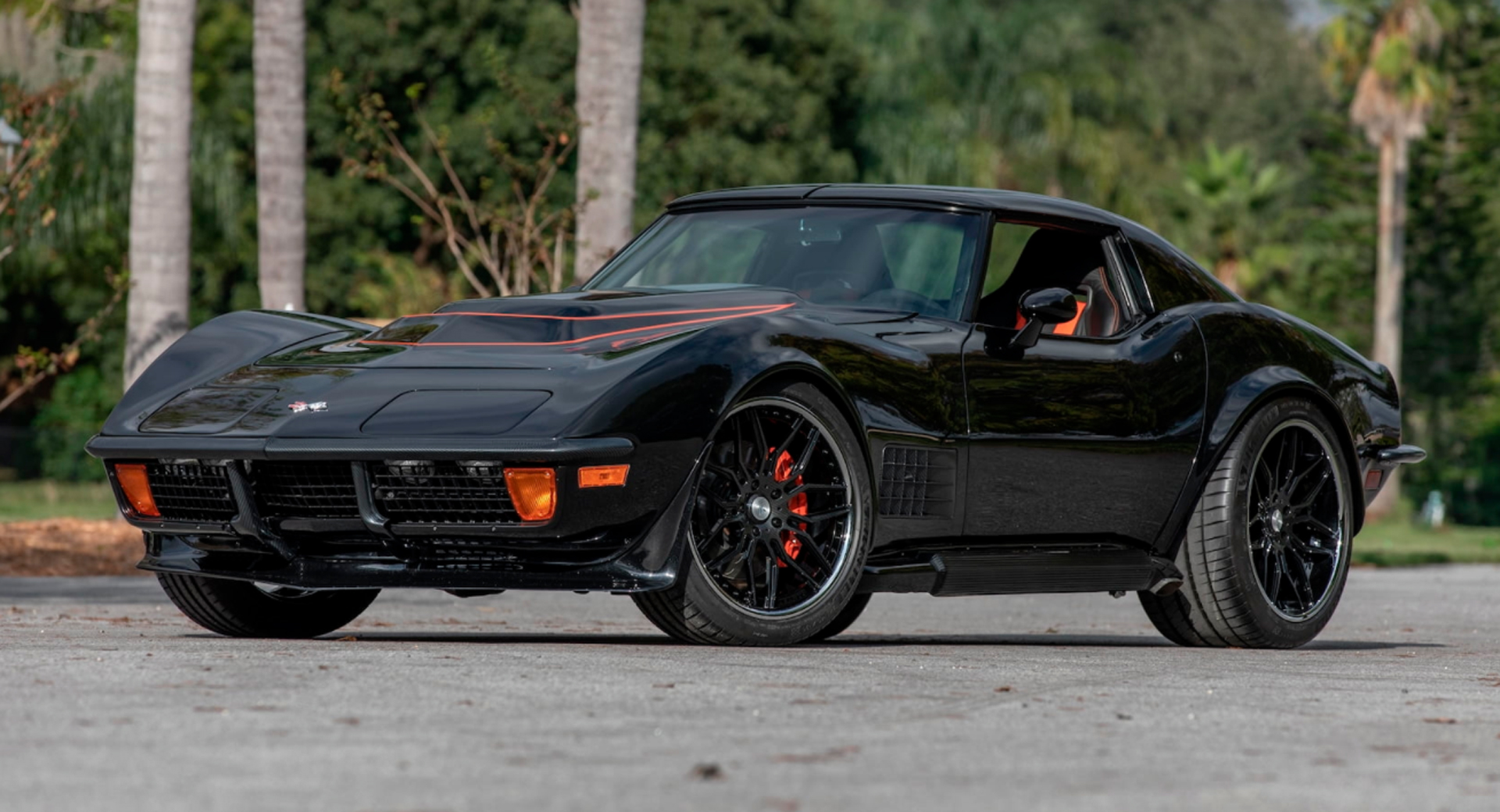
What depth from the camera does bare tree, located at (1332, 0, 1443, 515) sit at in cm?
4719

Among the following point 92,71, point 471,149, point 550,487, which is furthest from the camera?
point 471,149

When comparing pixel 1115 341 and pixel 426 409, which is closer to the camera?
pixel 426 409

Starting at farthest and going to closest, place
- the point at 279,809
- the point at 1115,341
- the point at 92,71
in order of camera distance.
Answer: the point at 92,71, the point at 1115,341, the point at 279,809

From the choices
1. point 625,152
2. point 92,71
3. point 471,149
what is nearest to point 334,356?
point 625,152

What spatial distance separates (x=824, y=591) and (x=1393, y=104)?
43.2 meters

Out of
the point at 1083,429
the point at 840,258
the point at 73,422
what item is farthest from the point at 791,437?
the point at 73,422

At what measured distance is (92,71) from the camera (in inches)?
1228

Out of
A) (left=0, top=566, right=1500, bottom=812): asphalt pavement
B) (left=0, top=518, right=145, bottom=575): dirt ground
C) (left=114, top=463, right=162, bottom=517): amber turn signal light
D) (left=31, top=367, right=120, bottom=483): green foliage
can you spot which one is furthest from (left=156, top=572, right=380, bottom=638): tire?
(left=31, top=367, right=120, bottom=483): green foliage

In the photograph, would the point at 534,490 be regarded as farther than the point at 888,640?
No

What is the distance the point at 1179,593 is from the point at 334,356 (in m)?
3.22

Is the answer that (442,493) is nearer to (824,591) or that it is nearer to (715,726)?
(824,591)

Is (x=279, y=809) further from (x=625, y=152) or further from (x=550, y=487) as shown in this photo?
(x=625, y=152)

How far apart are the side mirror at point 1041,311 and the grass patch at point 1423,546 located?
394 inches

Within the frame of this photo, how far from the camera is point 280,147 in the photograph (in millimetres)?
17656
